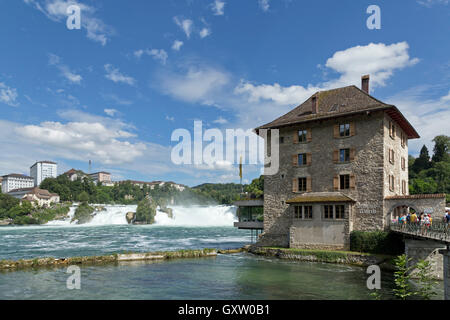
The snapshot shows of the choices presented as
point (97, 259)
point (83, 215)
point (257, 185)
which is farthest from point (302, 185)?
point (83, 215)

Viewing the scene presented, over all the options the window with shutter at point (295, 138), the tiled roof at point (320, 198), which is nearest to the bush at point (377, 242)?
the tiled roof at point (320, 198)

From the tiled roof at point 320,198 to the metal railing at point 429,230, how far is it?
4716 millimetres

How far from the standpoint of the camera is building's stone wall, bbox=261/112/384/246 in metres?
26.9

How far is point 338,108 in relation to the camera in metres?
29.7

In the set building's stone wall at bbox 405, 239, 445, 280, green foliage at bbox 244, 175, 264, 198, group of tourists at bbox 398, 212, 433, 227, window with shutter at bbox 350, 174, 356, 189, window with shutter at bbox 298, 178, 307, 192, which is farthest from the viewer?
green foliage at bbox 244, 175, 264, 198

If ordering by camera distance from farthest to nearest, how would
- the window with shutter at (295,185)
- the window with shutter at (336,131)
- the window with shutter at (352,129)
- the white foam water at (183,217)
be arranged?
the white foam water at (183,217), the window with shutter at (295,185), the window with shutter at (336,131), the window with shutter at (352,129)

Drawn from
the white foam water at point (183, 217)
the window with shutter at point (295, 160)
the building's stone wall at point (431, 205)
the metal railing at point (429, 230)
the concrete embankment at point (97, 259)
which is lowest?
the white foam water at point (183, 217)

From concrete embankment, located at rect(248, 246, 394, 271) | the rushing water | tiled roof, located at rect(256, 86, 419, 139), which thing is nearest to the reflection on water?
the rushing water

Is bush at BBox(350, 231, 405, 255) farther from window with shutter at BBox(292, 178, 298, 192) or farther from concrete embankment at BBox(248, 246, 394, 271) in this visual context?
window with shutter at BBox(292, 178, 298, 192)

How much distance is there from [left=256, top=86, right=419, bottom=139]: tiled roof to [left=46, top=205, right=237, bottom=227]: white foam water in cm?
6212

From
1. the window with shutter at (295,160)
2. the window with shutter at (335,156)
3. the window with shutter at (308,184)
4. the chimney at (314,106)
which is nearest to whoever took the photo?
the window with shutter at (335,156)

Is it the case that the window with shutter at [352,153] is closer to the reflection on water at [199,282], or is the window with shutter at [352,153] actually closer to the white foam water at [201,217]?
the reflection on water at [199,282]

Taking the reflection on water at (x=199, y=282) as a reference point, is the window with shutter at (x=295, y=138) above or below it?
above

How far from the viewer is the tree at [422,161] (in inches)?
3359
